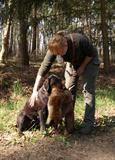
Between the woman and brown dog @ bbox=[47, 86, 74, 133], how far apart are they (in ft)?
1.09

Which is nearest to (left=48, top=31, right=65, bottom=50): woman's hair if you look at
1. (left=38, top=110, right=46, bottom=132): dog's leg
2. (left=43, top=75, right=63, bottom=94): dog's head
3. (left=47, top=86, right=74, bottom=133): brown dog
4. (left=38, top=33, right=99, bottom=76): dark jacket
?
(left=38, top=33, right=99, bottom=76): dark jacket

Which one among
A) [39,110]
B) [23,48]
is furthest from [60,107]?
[23,48]

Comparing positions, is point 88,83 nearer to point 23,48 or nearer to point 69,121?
point 69,121

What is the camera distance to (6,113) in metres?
8.66

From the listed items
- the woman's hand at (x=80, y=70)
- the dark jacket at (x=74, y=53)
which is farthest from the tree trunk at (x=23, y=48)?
the dark jacket at (x=74, y=53)

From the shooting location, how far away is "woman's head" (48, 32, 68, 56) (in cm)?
587

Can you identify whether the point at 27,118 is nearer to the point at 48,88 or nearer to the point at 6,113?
the point at 48,88

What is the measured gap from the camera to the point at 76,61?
252 inches

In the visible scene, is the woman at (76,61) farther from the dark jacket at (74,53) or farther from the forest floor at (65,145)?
the forest floor at (65,145)

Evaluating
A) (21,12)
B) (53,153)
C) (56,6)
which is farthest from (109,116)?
(56,6)

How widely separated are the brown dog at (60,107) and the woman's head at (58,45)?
634 mm

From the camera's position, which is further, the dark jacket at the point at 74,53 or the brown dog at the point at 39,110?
the brown dog at the point at 39,110

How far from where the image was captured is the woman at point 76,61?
597 cm

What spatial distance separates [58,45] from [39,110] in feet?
4.05
